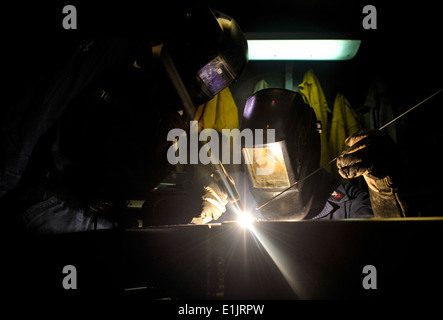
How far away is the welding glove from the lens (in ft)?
4.71

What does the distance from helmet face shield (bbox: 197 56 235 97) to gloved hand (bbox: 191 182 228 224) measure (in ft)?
3.47

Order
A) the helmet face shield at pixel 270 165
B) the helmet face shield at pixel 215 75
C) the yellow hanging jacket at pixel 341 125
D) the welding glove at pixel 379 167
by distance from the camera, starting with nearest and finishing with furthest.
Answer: the welding glove at pixel 379 167 → the helmet face shield at pixel 215 75 → the helmet face shield at pixel 270 165 → the yellow hanging jacket at pixel 341 125

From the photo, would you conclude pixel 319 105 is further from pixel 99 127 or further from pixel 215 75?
pixel 99 127

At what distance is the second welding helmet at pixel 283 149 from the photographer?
2037 mm

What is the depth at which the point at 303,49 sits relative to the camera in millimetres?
2510

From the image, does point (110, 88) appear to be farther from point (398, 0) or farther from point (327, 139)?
point (398, 0)

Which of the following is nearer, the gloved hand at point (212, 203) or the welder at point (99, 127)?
the welder at point (99, 127)

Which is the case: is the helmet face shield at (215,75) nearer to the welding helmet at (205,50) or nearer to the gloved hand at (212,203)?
the welding helmet at (205,50)

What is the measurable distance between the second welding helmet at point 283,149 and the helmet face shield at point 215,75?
1.85 feet

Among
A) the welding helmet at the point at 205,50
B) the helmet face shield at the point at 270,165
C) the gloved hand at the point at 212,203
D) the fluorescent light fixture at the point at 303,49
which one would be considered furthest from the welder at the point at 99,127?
the fluorescent light fixture at the point at 303,49

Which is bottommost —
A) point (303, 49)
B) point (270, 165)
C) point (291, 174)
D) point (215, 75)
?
point (291, 174)

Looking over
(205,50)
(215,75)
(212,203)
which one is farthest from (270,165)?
(205,50)

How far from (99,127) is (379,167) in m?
1.79

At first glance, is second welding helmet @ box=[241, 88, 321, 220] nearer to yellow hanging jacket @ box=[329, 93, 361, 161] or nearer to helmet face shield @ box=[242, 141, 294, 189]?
helmet face shield @ box=[242, 141, 294, 189]
